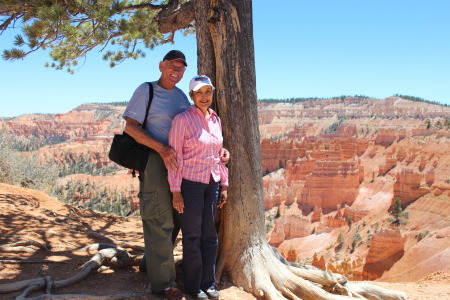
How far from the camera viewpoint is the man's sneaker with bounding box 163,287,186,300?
8.12ft

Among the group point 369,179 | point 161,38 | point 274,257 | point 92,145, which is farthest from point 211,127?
point 92,145

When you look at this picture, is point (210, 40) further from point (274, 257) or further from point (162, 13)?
point (274, 257)

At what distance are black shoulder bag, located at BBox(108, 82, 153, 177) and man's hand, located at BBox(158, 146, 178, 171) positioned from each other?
0.50ft

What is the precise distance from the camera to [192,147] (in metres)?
2.44

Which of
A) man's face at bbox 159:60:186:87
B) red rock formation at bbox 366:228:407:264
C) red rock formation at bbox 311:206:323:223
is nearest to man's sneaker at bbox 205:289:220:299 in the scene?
man's face at bbox 159:60:186:87

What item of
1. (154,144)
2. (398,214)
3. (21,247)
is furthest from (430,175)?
(154,144)

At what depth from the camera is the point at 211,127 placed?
101 inches

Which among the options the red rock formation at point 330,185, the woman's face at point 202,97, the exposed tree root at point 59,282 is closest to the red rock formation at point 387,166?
the red rock formation at point 330,185

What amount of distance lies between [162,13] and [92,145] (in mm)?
81139

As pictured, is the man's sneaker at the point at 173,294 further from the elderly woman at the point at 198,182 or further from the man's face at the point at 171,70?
the man's face at the point at 171,70

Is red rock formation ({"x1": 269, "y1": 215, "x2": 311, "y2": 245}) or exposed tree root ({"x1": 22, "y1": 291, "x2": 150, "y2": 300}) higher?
exposed tree root ({"x1": 22, "y1": 291, "x2": 150, "y2": 300})

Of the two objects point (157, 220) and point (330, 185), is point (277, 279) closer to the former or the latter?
point (157, 220)

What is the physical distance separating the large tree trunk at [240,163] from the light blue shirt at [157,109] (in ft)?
1.74

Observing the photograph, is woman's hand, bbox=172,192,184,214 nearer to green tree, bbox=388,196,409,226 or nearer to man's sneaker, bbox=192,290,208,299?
man's sneaker, bbox=192,290,208,299
